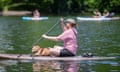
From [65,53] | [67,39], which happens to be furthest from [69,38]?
[65,53]

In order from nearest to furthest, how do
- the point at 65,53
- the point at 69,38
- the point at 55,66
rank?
the point at 55,66 < the point at 69,38 < the point at 65,53

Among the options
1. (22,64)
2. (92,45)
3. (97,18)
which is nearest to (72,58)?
(22,64)

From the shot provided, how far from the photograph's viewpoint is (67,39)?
20.3 meters

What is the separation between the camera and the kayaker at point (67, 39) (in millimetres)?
19984

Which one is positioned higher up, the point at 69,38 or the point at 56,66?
the point at 69,38

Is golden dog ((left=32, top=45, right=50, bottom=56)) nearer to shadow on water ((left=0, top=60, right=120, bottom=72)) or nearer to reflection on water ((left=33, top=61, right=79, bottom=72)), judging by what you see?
shadow on water ((left=0, top=60, right=120, bottom=72))

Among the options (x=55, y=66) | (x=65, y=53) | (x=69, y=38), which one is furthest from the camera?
(x=65, y=53)

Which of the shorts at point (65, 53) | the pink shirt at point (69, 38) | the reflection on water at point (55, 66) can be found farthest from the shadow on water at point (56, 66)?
the pink shirt at point (69, 38)

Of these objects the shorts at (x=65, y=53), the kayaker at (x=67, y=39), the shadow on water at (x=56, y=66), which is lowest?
the shadow on water at (x=56, y=66)

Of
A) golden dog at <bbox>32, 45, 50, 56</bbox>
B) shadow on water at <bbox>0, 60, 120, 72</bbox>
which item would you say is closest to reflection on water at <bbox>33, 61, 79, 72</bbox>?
shadow on water at <bbox>0, 60, 120, 72</bbox>

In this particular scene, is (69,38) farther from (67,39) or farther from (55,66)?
(55,66)

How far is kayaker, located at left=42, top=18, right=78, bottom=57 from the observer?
65.6 ft

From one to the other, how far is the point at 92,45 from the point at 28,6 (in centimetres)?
5925

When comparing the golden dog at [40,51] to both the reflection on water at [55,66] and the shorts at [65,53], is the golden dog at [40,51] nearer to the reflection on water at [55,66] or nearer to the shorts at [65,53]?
the shorts at [65,53]
